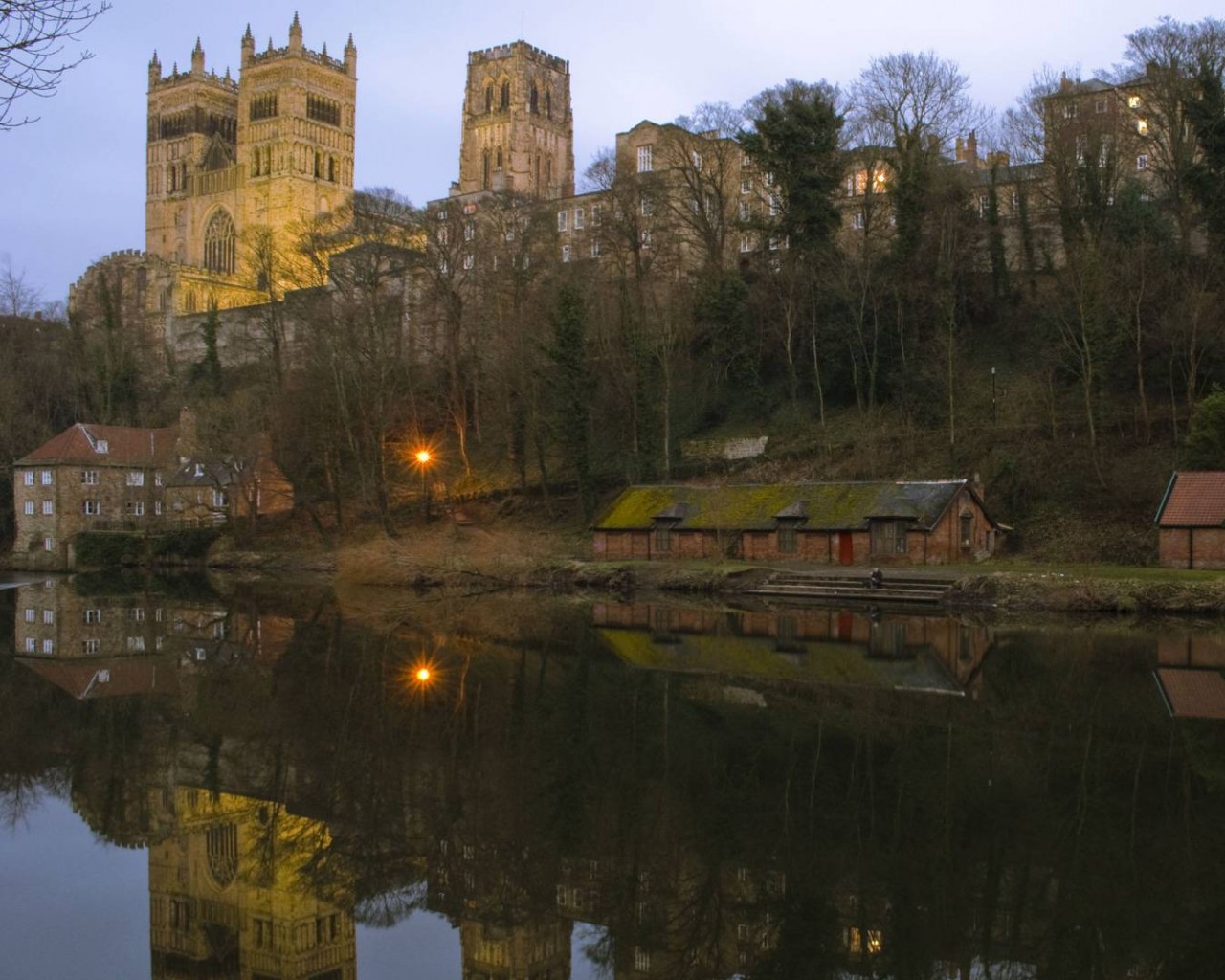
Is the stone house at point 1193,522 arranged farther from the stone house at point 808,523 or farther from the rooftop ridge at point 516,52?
the rooftop ridge at point 516,52

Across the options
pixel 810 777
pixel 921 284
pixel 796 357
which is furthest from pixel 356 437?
pixel 810 777

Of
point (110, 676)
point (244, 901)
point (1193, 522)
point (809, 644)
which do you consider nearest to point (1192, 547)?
point (1193, 522)

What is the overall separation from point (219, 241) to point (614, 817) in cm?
11393

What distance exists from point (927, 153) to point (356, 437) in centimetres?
2775

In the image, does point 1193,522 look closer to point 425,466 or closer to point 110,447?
point 425,466

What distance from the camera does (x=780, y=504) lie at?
4300cm

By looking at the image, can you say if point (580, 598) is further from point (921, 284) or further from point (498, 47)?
point (498, 47)

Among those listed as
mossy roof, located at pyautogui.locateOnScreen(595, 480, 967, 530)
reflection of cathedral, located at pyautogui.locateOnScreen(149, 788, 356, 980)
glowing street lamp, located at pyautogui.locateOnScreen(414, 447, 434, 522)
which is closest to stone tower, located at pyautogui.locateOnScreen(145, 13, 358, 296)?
glowing street lamp, located at pyautogui.locateOnScreen(414, 447, 434, 522)

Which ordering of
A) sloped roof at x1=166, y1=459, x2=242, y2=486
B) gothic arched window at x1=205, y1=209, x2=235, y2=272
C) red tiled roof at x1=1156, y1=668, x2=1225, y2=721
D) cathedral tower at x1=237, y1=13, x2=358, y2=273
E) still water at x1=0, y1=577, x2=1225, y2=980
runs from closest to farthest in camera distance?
still water at x1=0, y1=577, x2=1225, y2=980
red tiled roof at x1=1156, y1=668, x2=1225, y2=721
sloped roof at x1=166, y1=459, x2=242, y2=486
cathedral tower at x1=237, y1=13, x2=358, y2=273
gothic arched window at x1=205, y1=209, x2=235, y2=272

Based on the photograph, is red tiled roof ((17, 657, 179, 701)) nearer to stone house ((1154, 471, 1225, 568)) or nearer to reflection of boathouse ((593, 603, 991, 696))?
reflection of boathouse ((593, 603, 991, 696))

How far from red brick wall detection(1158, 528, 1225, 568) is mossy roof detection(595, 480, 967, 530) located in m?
6.54

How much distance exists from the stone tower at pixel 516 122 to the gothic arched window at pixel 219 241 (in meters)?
21.2

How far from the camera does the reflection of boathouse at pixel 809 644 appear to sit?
72.6 feet

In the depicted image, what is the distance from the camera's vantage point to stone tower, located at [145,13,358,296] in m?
114
